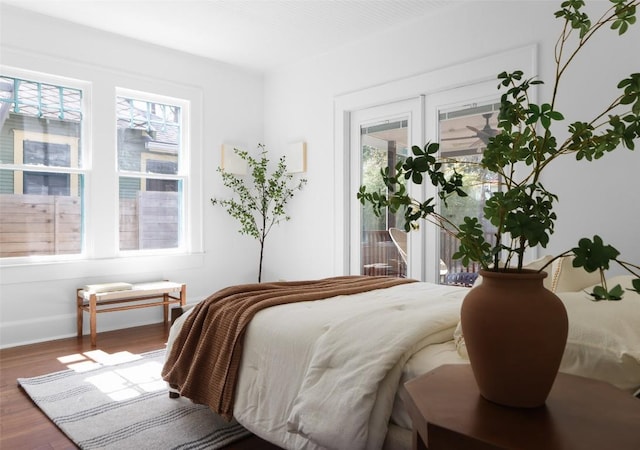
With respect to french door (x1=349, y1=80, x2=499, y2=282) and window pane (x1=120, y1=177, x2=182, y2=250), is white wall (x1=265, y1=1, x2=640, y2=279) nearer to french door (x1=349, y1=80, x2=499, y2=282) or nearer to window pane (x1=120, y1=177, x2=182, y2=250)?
french door (x1=349, y1=80, x2=499, y2=282)

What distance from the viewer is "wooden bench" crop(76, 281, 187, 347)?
3.85 m

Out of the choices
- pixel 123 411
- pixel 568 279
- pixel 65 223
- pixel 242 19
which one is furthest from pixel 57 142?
pixel 568 279

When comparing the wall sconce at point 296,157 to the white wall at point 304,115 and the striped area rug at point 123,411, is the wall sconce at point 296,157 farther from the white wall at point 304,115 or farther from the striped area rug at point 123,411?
the striped area rug at point 123,411

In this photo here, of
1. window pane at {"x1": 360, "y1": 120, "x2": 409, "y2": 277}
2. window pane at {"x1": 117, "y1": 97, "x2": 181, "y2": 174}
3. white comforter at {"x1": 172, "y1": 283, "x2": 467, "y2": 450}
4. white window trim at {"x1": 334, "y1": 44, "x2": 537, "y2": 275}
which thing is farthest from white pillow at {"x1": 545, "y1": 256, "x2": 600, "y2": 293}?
window pane at {"x1": 117, "y1": 97, "x2": 181, "y2": 174}

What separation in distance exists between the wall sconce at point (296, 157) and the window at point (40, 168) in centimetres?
215

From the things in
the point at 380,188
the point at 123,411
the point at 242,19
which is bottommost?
the point at 123,411

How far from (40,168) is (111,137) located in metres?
0.69

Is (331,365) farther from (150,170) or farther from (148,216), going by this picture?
(150,170)

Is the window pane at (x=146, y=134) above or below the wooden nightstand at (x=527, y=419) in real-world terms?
above

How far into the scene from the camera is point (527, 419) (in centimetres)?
91

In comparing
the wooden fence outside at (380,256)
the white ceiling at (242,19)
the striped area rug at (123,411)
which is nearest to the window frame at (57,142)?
the white ceiling at (242,19)

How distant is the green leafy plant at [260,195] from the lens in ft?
17.3

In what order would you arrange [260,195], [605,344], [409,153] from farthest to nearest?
[260,195], [409,153], [605,344]

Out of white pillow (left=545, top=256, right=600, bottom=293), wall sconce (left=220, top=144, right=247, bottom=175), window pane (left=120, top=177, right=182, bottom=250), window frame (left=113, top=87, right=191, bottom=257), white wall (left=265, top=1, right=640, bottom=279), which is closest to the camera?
white pillow (left=545, top=256, right=600, bottom=293)
